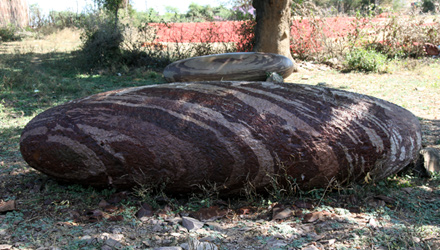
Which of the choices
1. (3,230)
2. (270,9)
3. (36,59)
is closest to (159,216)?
(3,230)

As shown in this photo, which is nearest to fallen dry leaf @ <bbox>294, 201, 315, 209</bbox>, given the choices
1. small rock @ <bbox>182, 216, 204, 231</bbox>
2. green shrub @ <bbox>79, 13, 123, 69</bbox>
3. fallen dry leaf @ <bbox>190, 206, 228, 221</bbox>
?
fallen dry leaf @ <bbox>190, 206, 228, 221</bbox>

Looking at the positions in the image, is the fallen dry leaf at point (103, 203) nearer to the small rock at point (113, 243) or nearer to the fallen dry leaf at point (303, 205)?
the small rock at point (113, 243)

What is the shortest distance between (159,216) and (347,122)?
5.32ft

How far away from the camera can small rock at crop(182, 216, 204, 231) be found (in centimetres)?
241

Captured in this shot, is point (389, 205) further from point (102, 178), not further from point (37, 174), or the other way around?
point (37, 174)

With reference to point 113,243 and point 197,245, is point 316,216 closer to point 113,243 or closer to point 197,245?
point 197,245

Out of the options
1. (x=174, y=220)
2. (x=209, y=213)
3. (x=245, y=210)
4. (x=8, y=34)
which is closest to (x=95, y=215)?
(x=174, y=220)

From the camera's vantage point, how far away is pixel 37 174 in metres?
3.32

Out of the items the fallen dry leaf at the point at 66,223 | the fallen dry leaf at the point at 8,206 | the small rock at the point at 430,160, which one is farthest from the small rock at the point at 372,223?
the fallen dry leaf at the point at 8,206

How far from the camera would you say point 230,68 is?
688 cm

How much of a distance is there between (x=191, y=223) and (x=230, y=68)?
480 centimetres

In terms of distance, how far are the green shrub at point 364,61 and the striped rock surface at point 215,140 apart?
5962 millimetres

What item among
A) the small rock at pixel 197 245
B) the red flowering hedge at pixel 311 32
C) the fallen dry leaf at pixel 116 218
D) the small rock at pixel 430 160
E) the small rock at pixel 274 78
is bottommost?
the fallen dry leaf at pixel 116 218

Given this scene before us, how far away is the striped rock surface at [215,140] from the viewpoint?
2.70 m
